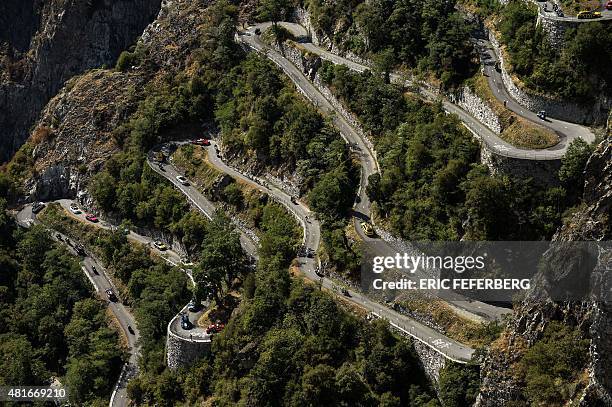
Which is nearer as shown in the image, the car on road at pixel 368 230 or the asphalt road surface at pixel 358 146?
the asphalt road surface at pixel 358 146

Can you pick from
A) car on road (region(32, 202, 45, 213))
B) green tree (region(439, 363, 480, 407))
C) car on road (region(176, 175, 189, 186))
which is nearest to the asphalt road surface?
green tree (region(439, 363, 480, 407))

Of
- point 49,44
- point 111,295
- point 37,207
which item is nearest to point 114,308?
point 111,295

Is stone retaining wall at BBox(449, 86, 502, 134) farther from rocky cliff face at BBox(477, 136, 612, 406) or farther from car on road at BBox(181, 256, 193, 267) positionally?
car on road at BBox(181, 256, 193, 267)

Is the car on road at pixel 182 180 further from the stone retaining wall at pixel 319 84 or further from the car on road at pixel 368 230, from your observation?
the car on road at pixel 368 230

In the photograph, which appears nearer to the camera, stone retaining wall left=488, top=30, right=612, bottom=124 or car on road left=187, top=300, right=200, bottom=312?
stone retaining wall left=488, top=30, right=612, bottom=124

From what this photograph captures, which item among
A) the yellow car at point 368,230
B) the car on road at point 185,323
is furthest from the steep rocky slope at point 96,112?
the yellow car at point 368,230

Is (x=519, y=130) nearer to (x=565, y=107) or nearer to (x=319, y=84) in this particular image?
(x=565, y=107)

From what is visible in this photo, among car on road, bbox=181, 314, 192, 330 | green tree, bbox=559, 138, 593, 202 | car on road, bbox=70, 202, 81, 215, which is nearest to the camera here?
green tree, bbox=559, 138, 593, 202
